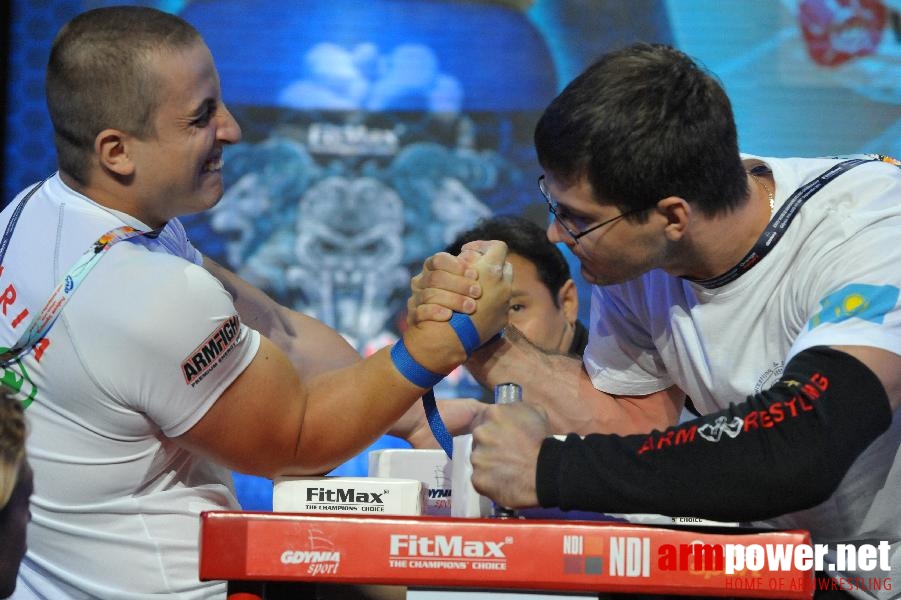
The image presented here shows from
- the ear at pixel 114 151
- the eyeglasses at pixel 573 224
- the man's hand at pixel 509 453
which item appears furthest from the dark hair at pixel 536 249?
the man's hand at pixel 509 453

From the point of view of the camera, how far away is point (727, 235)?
1908 mm

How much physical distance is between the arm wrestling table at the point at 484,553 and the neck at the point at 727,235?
70cm

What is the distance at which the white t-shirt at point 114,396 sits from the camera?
5.24 ft

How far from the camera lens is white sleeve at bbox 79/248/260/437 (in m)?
1.59

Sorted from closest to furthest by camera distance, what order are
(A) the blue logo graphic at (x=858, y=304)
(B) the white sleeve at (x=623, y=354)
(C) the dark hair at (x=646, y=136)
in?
(A) the blue logo graphic at (x=858, y=304), (C) the dark hair at (x=646, y=136), (B) the white sleeve at (x=623, y=354)

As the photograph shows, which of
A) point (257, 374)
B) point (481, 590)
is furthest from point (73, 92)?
point (481, 590)

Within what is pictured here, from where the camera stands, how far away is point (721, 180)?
1888 millimetres

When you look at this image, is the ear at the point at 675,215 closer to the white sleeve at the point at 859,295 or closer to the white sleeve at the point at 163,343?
the white sleeve at the point at 859,295

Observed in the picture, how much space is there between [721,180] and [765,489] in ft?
2.11

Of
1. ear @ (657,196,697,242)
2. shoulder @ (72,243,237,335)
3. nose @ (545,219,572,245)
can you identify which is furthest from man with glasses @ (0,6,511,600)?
ear @ (657,196,697,242)

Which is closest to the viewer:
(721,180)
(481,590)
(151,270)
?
(481,590)

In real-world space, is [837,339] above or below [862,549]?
above

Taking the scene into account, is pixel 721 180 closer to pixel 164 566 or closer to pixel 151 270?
pixel 151 270

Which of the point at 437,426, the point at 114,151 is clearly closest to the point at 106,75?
the point at 114,151
